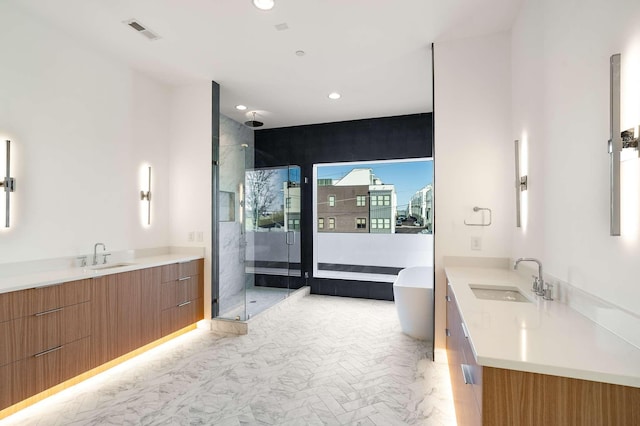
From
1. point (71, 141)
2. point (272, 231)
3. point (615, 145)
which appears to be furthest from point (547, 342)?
point (272, 231)

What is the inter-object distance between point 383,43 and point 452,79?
73 cm

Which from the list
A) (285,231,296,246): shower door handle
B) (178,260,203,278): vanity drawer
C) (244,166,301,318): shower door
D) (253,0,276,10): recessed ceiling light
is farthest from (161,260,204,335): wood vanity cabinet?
(253,0,276,10): recessed ceiling light

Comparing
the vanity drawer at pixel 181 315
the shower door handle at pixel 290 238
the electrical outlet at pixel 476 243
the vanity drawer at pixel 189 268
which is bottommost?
the vanity drawer at pixel 181 315

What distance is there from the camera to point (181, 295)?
3.50m

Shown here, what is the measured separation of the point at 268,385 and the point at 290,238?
3098 mm

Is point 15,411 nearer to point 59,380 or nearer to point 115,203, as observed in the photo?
point 59,380

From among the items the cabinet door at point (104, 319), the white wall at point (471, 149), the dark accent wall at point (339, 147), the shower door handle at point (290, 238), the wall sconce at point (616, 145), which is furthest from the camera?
the shower door handle at point (290, 238)

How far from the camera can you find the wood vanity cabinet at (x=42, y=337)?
79.4 inches

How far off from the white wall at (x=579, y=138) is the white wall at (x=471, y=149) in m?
0.44

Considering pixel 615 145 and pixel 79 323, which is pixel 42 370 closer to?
pixel 79 323

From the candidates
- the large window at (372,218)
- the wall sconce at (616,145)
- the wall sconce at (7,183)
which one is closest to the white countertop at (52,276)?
the wall sconce at (7,183)

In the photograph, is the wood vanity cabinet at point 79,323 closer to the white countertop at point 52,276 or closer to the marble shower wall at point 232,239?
the white countertop at point 52,276

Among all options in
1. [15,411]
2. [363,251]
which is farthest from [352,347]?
[15,411]

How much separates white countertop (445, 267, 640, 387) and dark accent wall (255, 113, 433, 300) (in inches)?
142
